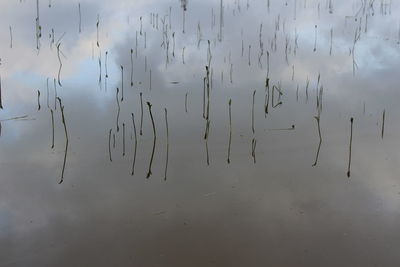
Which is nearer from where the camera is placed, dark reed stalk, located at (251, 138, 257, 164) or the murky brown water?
the murky brown water

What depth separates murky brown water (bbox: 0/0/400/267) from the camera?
261cm

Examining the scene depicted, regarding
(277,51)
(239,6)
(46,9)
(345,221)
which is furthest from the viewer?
(239,6)

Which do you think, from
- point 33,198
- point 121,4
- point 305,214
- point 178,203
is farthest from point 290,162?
point 121,4

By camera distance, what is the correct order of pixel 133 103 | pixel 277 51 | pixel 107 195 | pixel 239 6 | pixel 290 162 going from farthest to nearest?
pixel 239 6, pixel 277 51, pixel 133 103, pixel 290 162, pixel 107 195

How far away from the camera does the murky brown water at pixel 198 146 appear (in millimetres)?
2611

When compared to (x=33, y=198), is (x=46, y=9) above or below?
above

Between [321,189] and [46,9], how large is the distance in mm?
4685

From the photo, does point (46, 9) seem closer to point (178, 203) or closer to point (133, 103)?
point (133, 103)

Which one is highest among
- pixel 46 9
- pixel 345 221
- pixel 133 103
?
pixel 46 9

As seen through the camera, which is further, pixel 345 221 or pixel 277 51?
pixel 277 51

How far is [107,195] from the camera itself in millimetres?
3014

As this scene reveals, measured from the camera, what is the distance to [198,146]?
3.65 meters

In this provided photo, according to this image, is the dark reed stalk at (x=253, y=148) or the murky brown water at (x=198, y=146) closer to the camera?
the murky brown water at (x=198, y=146)

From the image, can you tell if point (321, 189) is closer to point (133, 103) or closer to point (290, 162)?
point (290, 162)
